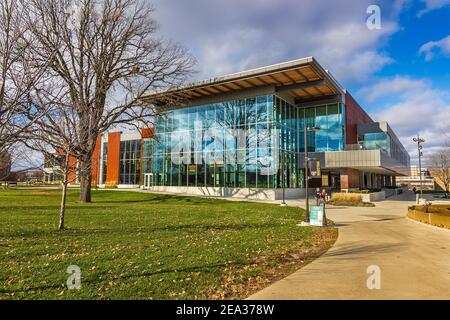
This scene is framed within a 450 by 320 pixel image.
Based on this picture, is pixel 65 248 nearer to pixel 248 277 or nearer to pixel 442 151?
pixel 248 277

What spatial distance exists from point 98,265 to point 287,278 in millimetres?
4066

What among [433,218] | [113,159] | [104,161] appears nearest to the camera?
[433,218]

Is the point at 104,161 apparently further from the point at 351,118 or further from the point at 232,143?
the point at 351,118

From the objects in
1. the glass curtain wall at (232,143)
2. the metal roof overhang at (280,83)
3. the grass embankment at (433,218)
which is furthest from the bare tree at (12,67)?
the glass curtain wall at (232,143)

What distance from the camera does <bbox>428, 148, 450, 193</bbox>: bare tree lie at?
58531mm

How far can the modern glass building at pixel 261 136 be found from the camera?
33156 millimetres

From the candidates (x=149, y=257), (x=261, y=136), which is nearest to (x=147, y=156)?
(x=261, y=136)

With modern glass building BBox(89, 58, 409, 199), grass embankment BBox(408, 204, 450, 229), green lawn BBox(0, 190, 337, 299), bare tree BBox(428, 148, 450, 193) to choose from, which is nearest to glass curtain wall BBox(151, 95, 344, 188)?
modern glass building BBox(89, 58, 409, 199)

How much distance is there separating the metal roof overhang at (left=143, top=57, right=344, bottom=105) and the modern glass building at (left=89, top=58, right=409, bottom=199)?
10 cm

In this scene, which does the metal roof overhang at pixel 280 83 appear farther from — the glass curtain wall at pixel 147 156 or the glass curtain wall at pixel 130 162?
the glass curtain wall at pixel 130 162

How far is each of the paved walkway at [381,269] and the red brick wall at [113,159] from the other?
54.5 meters

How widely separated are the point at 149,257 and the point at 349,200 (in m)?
26.3

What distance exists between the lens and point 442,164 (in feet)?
194

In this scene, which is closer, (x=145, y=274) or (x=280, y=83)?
(x=145, y=274)
